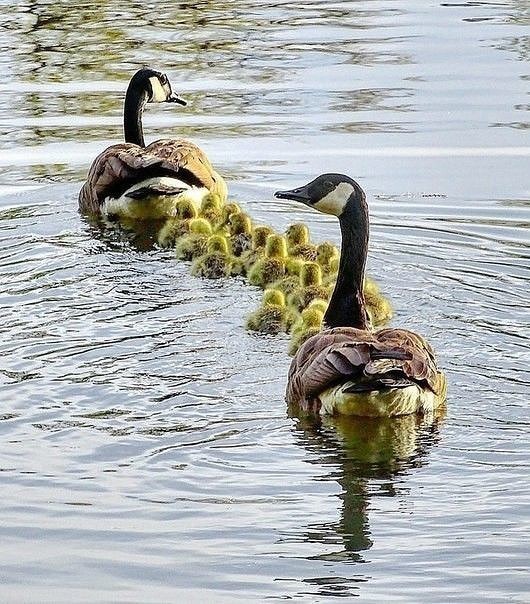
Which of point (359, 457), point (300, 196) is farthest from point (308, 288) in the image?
point (359, 457)

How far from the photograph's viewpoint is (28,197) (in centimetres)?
1348

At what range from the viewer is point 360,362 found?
782 cm

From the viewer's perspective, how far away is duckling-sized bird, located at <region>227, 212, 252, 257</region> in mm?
11656

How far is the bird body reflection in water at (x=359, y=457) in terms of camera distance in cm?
664

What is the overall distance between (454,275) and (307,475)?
12.2ft

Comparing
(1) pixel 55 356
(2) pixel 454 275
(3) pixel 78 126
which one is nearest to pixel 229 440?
(1) pixel 55 356

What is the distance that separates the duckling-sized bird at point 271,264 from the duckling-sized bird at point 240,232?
44cm

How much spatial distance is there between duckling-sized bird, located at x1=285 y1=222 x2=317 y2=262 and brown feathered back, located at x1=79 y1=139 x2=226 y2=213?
1.70 m

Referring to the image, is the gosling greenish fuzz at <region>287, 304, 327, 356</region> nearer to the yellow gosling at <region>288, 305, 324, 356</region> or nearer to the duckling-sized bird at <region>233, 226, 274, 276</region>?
the yellow gosling at <region>288, 305, 324, 356</region>

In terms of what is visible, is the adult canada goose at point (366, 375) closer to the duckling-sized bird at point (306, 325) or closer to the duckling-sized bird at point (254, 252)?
the duckling-sized bird at point (306, 325)

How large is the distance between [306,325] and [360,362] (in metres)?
1.87

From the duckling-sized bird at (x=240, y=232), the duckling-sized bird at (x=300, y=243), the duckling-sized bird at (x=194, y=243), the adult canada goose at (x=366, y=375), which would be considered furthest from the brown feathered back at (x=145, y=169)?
the adult canada goose at (x=366, y=375)

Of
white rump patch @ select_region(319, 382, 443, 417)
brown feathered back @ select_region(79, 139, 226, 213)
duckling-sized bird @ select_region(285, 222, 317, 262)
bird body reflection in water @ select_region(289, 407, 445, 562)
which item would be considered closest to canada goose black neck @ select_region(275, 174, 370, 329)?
bird body reflection in water @ select_region(289, 407, 445, 562)

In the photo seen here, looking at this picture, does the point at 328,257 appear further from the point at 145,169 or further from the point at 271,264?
the point at 145,169
